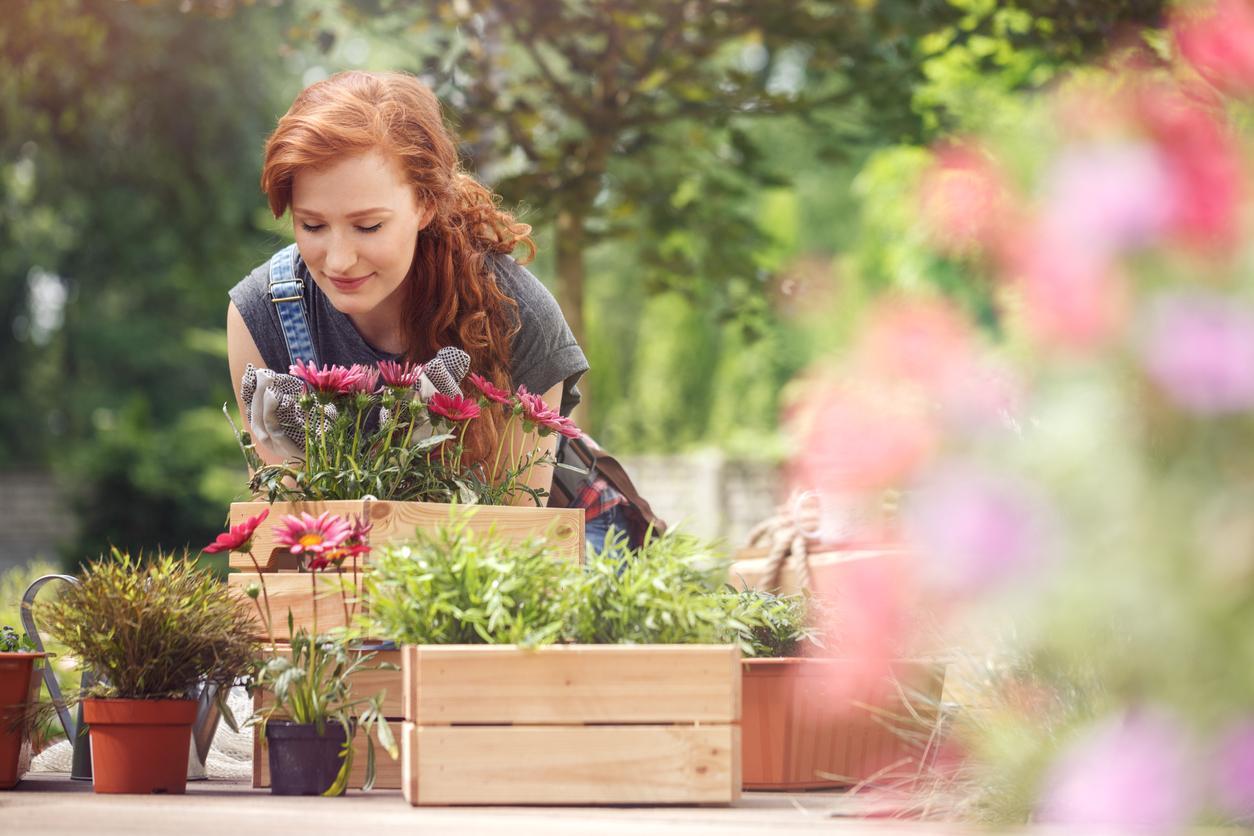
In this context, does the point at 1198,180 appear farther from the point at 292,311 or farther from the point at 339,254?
the point at 292,311

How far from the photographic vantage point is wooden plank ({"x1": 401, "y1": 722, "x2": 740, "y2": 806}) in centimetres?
189

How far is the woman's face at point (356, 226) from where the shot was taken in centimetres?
255

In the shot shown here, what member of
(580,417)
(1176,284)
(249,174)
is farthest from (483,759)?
(249,174)

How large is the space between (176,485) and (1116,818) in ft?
40.7

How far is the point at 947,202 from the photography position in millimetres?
1228

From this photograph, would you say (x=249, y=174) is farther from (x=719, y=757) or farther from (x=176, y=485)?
(x=719, y=757)

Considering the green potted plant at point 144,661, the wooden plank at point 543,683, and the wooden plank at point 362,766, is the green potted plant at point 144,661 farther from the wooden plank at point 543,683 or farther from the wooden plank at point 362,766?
the wooden plank at point 543,683

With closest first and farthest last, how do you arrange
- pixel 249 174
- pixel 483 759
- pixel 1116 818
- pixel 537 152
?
pixel 1116 818 < pixel 483 759 < pixel 537 152 < pixel 249 174

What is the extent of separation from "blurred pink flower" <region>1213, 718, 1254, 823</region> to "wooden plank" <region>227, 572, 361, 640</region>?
147 centimetres

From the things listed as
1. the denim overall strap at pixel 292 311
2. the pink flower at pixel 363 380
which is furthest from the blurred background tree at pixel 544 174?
the denim overall strap at pixel 292 311

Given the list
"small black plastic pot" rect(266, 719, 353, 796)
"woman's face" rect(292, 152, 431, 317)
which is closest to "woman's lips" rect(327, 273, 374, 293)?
"woman's face" rect(292, 152, 431, 317)

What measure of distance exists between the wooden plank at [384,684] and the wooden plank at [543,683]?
375 mm

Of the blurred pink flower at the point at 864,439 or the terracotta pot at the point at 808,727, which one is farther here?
the terracotta pot at the point at 808,727

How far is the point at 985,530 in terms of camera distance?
1107 mm
